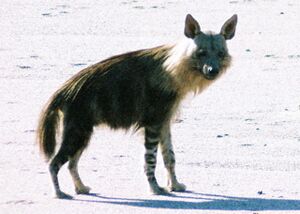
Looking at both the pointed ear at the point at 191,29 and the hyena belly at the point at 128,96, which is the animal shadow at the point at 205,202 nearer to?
the hyena belly at the point at 128,96

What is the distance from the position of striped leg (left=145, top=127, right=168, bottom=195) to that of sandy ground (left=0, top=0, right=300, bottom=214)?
0.11 m

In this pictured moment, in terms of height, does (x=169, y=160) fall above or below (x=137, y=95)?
below

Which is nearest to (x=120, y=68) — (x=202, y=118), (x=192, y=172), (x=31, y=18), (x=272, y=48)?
(x=192, y=172)

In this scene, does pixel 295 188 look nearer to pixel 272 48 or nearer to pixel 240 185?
pixel 240 185

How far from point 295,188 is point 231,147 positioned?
162 cm

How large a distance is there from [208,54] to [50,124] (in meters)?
1.49

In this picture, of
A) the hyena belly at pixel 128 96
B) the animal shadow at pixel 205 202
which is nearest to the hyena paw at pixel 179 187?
the animal shadow at pixel 205 202

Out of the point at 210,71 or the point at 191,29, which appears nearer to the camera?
the point at 210,71

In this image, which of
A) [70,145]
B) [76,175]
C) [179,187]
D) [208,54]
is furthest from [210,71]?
[76,175]

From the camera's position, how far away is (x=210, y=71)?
426 inches

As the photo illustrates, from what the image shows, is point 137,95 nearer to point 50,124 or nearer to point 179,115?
point 179,115

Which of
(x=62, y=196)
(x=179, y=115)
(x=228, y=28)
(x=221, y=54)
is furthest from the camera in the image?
(x=179, y=115)

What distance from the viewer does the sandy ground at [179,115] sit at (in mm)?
10828

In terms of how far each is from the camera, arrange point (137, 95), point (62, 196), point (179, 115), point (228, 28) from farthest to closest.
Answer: point (179, 115) → point (228, 28) → point (137, 95) → point (62, 196)
